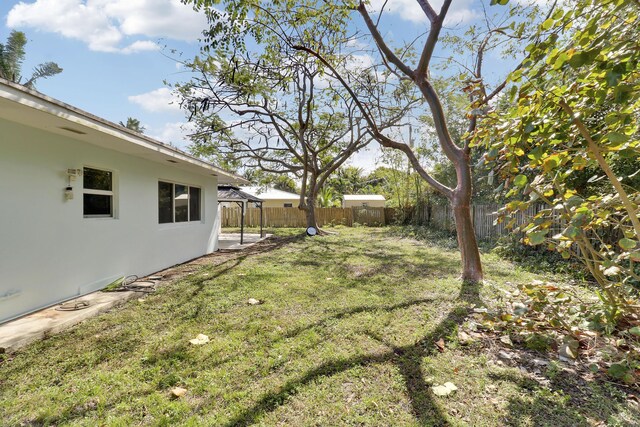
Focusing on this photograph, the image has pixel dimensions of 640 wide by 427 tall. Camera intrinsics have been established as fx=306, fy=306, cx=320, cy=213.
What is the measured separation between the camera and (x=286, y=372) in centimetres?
270

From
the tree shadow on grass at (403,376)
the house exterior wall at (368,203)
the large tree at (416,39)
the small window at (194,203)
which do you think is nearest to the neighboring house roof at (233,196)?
the small window at (194,203)

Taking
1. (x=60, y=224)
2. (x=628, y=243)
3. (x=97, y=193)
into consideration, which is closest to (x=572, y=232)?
(x=628, y=243)

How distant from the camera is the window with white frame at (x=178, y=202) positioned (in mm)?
7246

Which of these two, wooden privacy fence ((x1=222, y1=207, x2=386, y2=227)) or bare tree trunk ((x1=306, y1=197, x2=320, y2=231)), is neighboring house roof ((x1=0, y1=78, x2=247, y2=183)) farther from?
wooden privacy fence ((x1=222, y1=207, x2=386, y2=227))

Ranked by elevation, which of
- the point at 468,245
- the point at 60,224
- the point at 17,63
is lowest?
the point at 468,245

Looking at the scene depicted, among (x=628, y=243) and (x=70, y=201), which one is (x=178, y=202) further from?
(x=628, y=243)

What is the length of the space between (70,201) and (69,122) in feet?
4.84

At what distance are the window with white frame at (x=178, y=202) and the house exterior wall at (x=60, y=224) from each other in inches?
15.6

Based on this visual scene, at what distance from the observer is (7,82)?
2.81 m

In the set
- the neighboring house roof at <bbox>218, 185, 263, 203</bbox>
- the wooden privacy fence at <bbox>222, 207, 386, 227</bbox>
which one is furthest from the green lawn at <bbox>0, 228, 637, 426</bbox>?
the wooden privacy fence at <bbox>222, 207, 386, 227</bbox>

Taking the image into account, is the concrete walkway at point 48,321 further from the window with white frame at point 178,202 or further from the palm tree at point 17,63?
the palm tree at point 17,63

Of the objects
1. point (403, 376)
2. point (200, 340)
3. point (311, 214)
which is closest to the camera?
point (403, 376)

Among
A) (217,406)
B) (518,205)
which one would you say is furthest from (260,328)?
(518,205)

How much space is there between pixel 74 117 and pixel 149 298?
279cm
